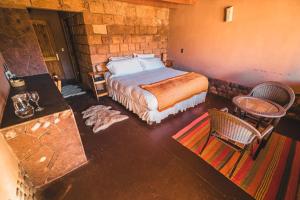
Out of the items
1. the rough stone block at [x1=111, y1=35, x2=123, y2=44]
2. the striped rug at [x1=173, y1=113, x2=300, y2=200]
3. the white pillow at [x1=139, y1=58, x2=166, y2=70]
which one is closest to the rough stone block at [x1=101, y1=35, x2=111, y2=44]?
the rough stone block at [x1=111, y1=35, x2=123, y2=44]

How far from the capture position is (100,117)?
8.59 feet

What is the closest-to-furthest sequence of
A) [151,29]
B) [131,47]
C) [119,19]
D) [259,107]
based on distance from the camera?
[259,107] → [119,19] → [131,47] → [151,29]

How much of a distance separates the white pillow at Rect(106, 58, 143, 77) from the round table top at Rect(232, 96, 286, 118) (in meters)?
2.32

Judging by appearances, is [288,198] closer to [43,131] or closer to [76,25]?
[43,131]

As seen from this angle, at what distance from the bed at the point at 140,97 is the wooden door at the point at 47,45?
2.47m

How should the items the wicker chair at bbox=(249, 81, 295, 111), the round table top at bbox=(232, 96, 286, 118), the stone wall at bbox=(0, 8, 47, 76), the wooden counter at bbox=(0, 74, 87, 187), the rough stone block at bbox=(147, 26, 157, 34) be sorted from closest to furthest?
1. the wooden counter at bbox=(0, 74, 87, 187)
2. the round table top at bbox=(232, 96, 286, 118)
3. the wicker chair at bbox=(249, 81, 295, 111)
4. the stone wall at bbox=(0, 8, 47, 76)
5. the rough stone block at bbox=(147, 26, 157, 34)

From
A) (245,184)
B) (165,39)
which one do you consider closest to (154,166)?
(245,184)

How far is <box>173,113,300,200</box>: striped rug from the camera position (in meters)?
1.41

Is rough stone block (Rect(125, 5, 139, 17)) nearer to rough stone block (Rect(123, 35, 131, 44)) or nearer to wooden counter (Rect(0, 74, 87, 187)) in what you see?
rough stone block (Rect(123, 35, 131, 44))

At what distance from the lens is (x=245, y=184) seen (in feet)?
4.79

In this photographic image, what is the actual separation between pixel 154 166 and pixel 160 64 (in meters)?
2.89

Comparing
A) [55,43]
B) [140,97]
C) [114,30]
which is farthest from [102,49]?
[55,43]

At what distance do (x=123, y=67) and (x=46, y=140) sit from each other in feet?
7.51

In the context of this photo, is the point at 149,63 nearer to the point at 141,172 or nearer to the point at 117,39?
the point at 117,39
